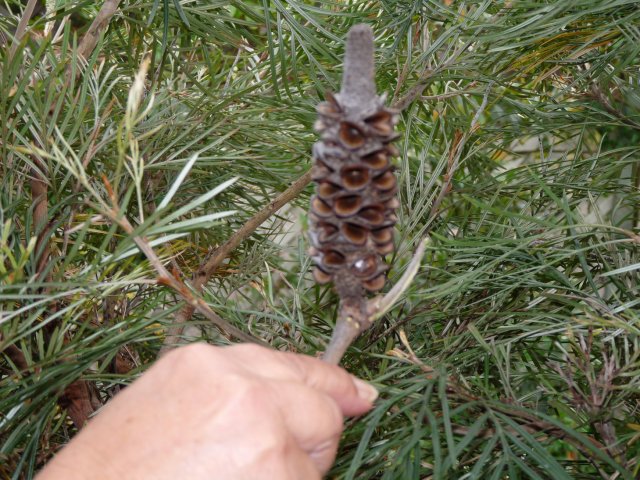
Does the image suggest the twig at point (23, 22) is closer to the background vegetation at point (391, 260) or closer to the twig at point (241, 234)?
the background vegetation at point (391, 260)

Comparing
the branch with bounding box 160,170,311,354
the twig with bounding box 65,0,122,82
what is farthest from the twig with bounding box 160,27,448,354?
the twig with bounding box 65,0,122,82

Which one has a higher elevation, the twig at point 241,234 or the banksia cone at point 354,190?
the banksia cone at point 354,190

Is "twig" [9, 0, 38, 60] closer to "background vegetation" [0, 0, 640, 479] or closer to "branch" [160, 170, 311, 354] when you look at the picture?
"background vegetation" [0, 0, 640, 479]

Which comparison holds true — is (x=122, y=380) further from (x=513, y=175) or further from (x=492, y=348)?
(x=513, y=175)

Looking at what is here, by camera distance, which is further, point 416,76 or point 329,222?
point 416,76

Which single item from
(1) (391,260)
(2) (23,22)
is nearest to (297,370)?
(1) (391,260)

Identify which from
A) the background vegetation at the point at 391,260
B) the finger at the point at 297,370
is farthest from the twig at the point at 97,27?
the finger at the point at 297,370

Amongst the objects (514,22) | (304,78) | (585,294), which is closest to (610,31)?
(514,22)
